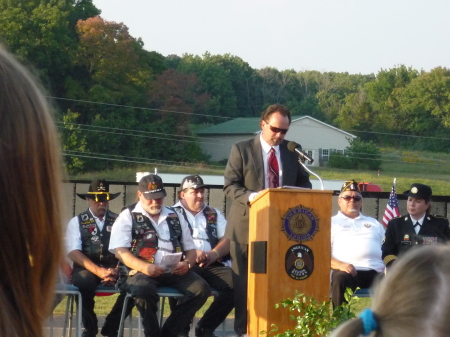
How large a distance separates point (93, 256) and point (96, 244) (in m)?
0.12

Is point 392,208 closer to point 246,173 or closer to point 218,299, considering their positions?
point 218,299

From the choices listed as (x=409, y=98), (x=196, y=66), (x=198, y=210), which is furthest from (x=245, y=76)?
(x=198, y=210)

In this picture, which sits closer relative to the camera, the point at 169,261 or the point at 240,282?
the point at 240,282

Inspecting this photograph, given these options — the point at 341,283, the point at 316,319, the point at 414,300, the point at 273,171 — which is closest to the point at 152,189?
the point at 273,171

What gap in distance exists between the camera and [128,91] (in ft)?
135

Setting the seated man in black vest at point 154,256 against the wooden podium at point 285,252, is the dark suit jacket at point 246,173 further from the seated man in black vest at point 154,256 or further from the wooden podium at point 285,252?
the seated man in black vest at point 154,256

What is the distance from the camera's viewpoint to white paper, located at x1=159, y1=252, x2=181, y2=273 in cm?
618

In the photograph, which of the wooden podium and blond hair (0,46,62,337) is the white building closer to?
the wooden podium

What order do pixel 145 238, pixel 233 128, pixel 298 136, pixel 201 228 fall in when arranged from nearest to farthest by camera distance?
pixel 145 238
pixel 201 228
pixel 233 128
pixel 298 136

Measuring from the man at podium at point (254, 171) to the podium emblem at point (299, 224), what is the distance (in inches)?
20.6

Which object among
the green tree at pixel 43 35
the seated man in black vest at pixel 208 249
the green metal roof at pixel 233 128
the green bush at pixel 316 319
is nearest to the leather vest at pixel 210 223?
the seated man in black vest at pixel 208 249

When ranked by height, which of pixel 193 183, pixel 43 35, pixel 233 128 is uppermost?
pixel 43 35

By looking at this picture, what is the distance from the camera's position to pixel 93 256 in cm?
679

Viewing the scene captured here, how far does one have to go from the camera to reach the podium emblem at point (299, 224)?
536cm
